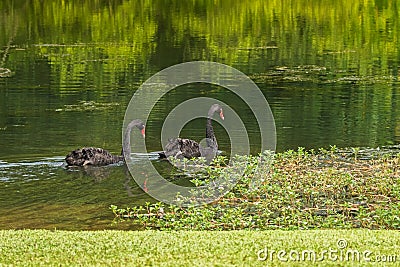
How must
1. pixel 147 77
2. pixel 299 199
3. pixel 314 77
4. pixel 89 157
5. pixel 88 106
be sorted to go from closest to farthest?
1. pixel 299 199
2. pixel 89 157
3. pixel 88 106
4. pixel 314 77
5. pixel 147 77

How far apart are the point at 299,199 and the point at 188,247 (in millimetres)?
3806

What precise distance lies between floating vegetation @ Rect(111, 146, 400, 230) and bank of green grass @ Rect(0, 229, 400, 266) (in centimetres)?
153

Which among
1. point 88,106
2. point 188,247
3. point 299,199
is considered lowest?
point 299,199

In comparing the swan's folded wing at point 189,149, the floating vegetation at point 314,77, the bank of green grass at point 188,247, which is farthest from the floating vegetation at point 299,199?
the floating vegetation at point 314,77

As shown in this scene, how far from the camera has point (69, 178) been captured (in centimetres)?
1395

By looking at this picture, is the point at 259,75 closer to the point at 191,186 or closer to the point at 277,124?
the point at 277,124

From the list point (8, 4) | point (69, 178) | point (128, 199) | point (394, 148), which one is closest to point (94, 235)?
point (128, 199)

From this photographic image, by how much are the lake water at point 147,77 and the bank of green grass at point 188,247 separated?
2.20 meters

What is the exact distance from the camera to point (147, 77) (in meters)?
24.5

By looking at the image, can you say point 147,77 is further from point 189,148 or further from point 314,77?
point 189,148

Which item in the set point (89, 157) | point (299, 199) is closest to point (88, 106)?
point (89, 157)

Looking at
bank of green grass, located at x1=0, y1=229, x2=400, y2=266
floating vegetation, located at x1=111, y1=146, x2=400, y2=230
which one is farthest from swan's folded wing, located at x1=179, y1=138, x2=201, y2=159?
bank of green grass, located at x1=0, y1=229, x2=400, y2=266

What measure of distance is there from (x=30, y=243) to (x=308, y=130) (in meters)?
9.38

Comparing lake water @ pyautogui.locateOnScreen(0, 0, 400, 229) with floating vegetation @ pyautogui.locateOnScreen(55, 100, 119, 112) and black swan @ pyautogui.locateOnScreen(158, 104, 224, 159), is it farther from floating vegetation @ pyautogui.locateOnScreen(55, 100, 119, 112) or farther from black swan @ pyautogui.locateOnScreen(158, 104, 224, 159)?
black swan @ pyautogui.locateOnScreen(158, 104, 224, 159)
